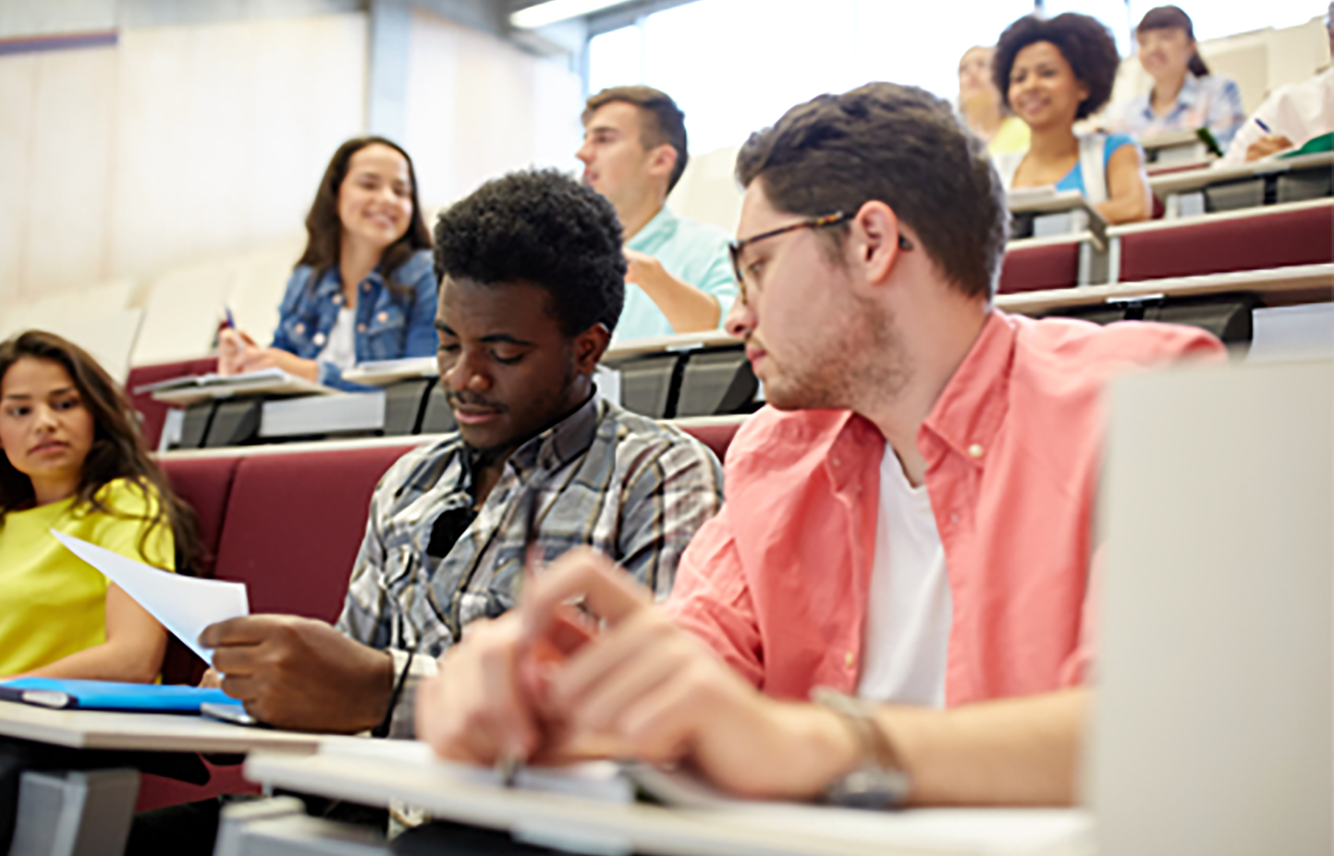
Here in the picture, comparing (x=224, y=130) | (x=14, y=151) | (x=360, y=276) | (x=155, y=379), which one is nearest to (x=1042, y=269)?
(x=360, y=276)

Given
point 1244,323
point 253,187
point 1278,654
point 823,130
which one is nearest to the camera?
point 1278,654

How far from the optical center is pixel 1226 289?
1056 millimetres

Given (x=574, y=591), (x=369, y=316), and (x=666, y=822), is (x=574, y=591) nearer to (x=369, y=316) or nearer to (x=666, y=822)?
(x=666, y=822)

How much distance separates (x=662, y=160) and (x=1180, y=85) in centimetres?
233

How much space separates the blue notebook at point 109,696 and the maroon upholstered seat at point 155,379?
1502mm

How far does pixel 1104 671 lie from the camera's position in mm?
327

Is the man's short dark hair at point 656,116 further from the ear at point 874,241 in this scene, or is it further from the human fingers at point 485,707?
the human fingers at point 485,707

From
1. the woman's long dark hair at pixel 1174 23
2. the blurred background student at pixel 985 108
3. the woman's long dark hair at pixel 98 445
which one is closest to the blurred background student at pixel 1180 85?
the woman's long dark hair at pixel 1174 23

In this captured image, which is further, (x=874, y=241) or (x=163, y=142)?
(x=163, y=142)

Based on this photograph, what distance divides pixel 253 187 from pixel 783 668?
14.9ft

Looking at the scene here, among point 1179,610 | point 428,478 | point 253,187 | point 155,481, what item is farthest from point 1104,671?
point 253,187

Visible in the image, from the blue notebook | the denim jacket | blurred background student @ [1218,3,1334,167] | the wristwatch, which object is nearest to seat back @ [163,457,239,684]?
the denim jacket

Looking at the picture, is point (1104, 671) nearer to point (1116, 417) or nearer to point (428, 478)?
point (1116, 417)

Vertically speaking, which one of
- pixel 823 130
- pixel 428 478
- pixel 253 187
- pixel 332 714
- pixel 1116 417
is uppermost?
pixel 253 187
